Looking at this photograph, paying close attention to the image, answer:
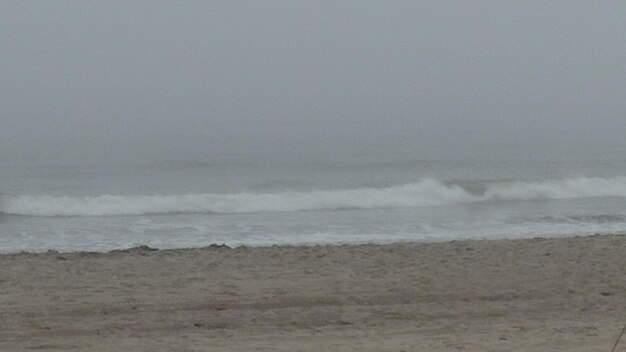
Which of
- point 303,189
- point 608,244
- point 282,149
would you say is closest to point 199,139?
point 282,149

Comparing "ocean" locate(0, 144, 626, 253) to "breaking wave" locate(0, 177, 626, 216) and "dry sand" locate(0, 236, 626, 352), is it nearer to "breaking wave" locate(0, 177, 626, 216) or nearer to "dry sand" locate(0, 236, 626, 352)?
"breaking wave" locate(0, 177, 626, 216)

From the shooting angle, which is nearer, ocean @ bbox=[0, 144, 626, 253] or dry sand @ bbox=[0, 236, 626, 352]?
dry sand @ bbox=[0, 236, 626, 352]

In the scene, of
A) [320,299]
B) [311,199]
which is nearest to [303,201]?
[311,199]

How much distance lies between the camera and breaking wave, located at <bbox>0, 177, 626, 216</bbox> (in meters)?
21.6

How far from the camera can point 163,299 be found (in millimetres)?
9250

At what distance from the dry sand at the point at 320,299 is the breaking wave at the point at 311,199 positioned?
8876mm

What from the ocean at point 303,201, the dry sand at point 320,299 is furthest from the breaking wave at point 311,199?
the dry sand at point 320,299

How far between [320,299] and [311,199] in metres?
14.2

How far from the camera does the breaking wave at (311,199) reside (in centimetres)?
2158

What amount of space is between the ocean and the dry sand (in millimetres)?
3009

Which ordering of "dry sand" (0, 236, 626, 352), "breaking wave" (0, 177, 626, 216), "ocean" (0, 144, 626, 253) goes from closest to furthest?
1. "dry sand" (0, 236, 626, 352)
2. "ocean" (0, 144, 626, 253)
3. "breaking wave" (0, 177, 626, 216)

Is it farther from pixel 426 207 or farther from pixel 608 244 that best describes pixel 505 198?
pixel 608 244

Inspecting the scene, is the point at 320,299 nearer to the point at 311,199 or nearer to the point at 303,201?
the point at 303,201

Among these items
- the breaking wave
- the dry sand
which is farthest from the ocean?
the dry sand
